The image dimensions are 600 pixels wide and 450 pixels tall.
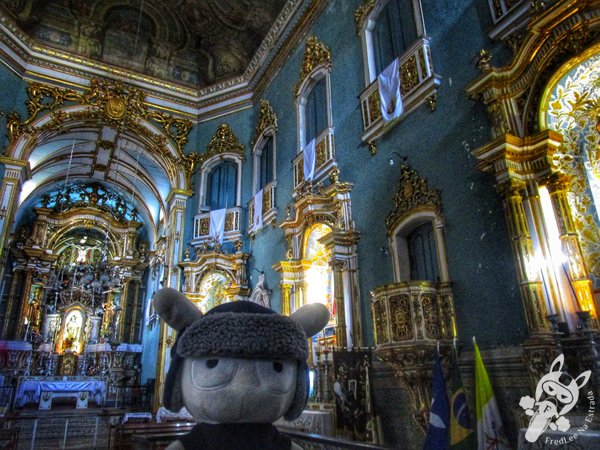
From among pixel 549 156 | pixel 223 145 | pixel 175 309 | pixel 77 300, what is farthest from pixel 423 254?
pixel 77 300

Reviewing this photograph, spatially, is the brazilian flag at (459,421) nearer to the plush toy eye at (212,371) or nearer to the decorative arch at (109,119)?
the plush toy eye at (212,371)

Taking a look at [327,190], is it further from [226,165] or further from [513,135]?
[226,165]

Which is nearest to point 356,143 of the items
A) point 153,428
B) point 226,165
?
point 153,428

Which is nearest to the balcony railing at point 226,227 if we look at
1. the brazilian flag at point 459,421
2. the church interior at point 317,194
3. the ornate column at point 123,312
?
the church interior at point 317,194

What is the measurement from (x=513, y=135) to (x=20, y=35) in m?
12.3

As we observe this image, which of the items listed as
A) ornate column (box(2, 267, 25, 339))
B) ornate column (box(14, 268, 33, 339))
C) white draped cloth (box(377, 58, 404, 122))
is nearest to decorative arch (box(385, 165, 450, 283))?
white draped cloth (box(377, 58, 404, 122))

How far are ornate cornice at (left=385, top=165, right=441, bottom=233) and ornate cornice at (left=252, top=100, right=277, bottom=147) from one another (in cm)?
576

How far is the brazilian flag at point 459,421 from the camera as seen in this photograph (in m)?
4.42

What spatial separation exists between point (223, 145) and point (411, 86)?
7659 mm

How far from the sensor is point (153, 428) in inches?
248

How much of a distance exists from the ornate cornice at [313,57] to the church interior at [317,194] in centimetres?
5

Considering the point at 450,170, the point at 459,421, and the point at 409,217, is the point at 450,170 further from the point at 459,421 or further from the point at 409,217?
the point at 459,421

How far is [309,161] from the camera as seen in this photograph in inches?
366

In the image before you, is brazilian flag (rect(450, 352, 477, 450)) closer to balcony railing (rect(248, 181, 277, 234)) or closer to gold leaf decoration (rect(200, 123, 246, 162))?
balcony railing (rect(248, 181, 277, 234))
